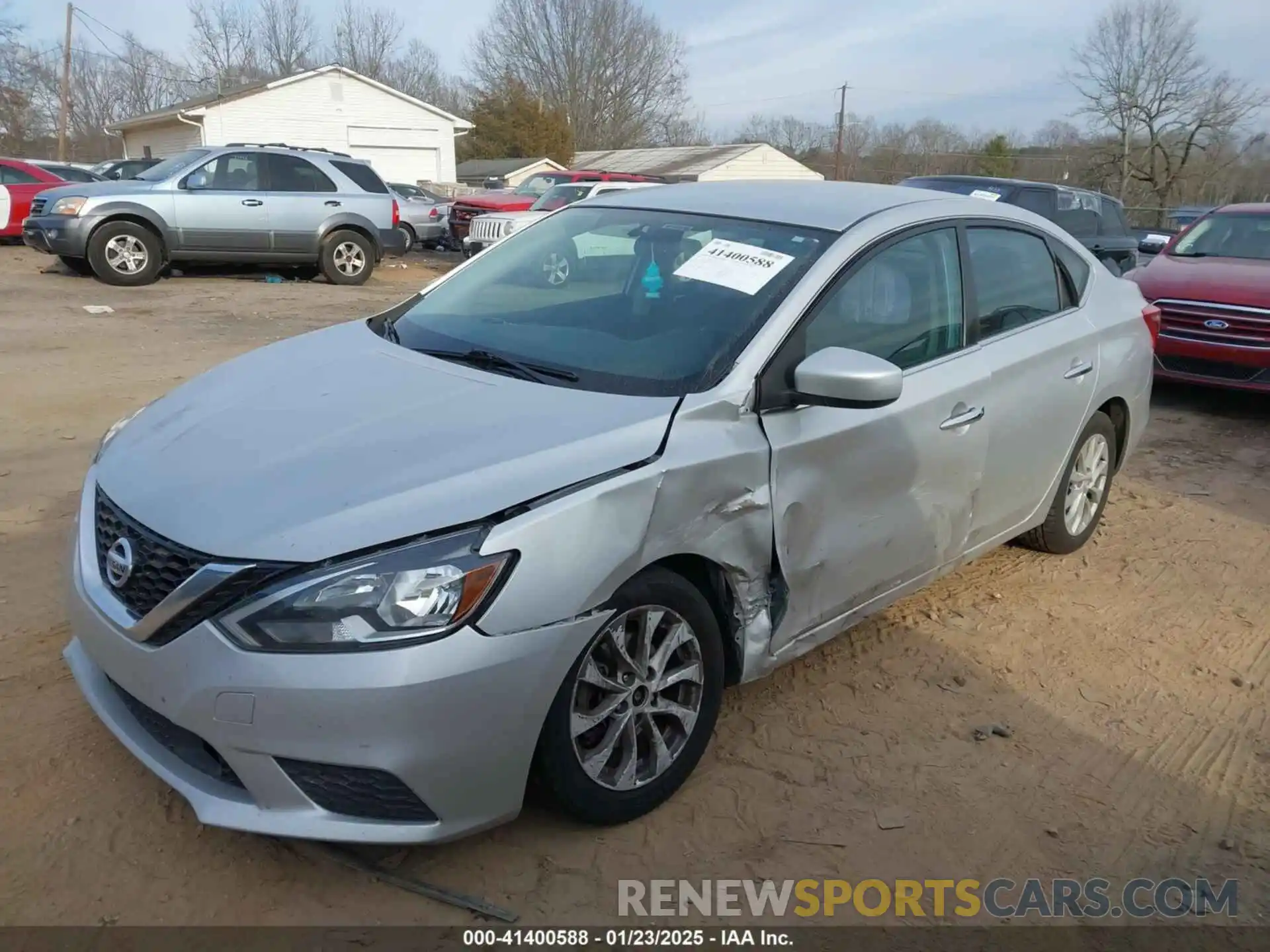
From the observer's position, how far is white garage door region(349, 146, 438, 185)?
3472 cm

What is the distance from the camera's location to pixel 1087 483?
4938 millimetres

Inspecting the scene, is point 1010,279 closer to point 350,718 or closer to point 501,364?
point 501,364

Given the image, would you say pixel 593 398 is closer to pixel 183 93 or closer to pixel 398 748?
pixel 398 748

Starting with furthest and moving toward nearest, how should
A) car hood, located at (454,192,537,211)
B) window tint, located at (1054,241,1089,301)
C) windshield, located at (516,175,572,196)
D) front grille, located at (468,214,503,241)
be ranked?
1. windshield, located at (516,175,572,196)
2. car hood, located at (454,192,537,211)
3. front grille, located at (468,214,503,241)
4. window tint, located at (1054,241,1089,301)

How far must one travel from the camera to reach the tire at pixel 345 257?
14.3 m

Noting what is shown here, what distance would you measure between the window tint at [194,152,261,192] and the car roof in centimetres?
1053

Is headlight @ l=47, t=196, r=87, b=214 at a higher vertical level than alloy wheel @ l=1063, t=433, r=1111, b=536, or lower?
higher

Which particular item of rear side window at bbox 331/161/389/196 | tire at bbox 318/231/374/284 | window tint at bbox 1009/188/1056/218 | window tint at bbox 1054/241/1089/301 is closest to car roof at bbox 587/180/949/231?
window tint at bbox 1054/241/1089/301

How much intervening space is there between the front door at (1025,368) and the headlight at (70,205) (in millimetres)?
11747

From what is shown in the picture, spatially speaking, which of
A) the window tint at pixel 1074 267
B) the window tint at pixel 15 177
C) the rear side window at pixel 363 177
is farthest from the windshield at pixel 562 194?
the window tint at pixel 1074 267

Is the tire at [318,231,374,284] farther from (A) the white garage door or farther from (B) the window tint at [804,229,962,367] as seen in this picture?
(A) the white garage door

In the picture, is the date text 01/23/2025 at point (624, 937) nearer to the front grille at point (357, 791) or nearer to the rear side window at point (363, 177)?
the front grille at point (357, 791)

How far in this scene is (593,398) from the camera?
2945mm

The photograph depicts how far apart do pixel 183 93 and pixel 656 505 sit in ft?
218
